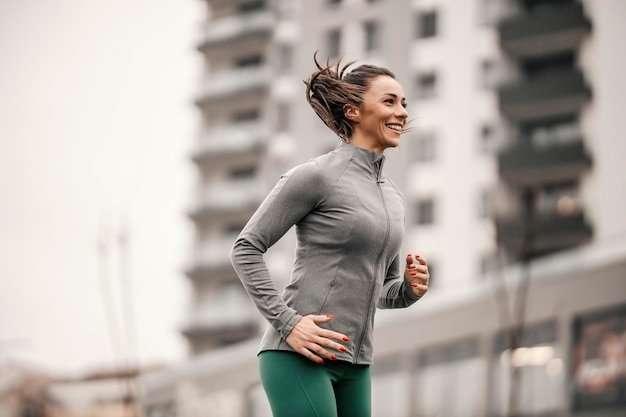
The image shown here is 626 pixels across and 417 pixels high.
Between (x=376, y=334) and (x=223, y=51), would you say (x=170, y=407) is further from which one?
(x=223, y=51)

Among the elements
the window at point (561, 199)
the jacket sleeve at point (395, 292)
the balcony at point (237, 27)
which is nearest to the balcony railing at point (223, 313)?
the balcony at point (237, 27)

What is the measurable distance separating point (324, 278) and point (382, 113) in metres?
0.61

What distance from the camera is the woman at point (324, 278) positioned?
299 cm

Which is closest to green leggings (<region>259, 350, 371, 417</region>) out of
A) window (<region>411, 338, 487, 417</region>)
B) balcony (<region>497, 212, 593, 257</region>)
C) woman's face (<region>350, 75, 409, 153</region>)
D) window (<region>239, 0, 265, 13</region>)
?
woman's face (<region>350, 75, 409, 153</region>)

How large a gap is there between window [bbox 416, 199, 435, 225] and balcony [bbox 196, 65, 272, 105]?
12.2m

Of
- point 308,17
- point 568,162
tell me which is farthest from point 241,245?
point 308,17

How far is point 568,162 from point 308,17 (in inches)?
534

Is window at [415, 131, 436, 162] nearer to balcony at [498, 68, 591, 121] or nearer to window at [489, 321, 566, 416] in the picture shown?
balcony at [498, 68, 591, 121]

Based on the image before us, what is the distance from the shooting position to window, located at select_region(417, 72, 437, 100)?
119ft

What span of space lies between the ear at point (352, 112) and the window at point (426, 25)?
112ft

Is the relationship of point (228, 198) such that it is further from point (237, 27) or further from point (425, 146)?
point (425, 146)

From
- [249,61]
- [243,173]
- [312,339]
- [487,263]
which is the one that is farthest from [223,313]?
[312,339]

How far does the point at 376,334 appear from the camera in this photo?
30.9m

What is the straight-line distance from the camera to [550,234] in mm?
33625
